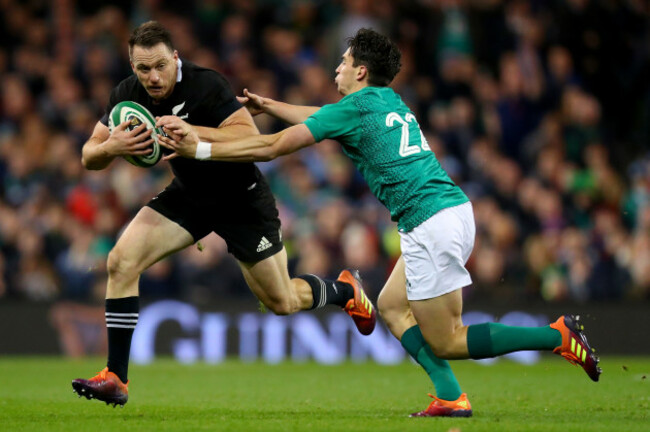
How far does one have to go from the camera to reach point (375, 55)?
6.64 meters

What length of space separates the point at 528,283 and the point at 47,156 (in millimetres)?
6876

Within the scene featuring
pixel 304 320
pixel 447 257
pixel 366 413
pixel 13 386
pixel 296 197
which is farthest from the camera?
pixel 296 197

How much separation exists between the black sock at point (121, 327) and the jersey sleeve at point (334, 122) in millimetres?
1782

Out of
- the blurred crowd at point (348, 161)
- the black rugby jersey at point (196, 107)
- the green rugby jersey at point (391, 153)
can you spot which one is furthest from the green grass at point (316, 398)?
the black rugby jersey at point (196, 107)

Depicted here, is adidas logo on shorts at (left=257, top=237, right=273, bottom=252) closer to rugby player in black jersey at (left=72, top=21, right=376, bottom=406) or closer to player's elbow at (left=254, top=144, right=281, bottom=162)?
rugby player in black jersey at (left=72, top=21, right=376, bottom=406)

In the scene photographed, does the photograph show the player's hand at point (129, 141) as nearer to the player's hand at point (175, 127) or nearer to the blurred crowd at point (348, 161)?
the player's hand at point (175, 127)

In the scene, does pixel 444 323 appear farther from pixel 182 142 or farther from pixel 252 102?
pixel 252 102

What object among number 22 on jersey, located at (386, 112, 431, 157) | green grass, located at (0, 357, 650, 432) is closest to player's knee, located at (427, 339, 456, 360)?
green grass, located at (0, 357, 650, 432)

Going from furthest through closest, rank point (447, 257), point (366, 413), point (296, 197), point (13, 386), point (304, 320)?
point (296, 197), point (304, 320), point (13, 386), point (366, 413), point (447, 257)

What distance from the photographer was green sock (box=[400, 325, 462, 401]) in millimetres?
6777

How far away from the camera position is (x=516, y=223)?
1394 cm

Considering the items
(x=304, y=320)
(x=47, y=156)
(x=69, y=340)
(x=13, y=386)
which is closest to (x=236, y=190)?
(x=13, y=386)

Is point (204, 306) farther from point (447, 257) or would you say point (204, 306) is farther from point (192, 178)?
point (447, 257)

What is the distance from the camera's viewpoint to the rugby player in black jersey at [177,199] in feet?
22.6
